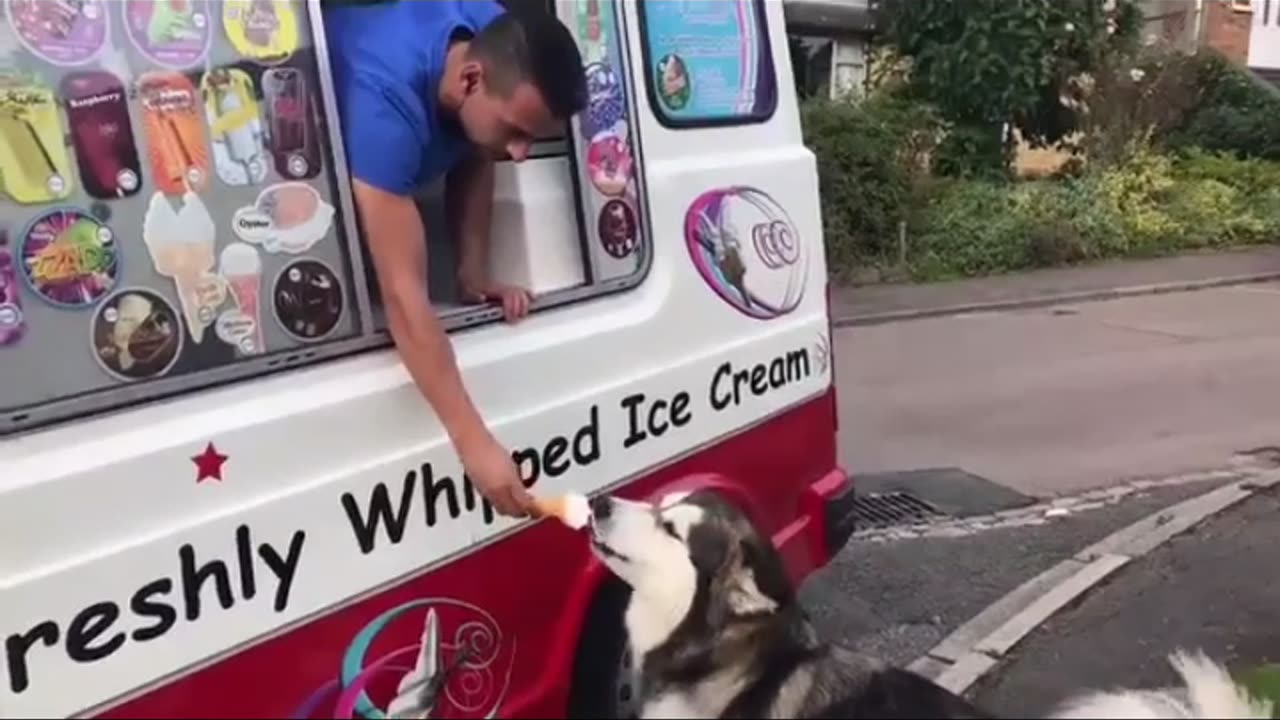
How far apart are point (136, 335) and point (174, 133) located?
399mm

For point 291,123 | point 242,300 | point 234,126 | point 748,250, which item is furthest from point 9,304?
point 748,250

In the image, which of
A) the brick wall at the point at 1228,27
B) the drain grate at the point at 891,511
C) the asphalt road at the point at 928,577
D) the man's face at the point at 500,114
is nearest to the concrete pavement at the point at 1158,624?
the asphalt road at the point at 928,577

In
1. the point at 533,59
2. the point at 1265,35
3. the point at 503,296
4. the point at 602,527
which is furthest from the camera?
the point at 1265,35

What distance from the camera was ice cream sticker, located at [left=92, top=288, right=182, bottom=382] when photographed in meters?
2.59

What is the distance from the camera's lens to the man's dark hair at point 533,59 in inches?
120

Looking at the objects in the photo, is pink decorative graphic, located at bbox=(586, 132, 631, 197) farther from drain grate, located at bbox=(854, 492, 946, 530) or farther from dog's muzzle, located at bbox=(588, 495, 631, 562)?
drain grate, located at bbox=(854, 492, 946, 530)

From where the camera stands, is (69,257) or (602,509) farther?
(602,509)

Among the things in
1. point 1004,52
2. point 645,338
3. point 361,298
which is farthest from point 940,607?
point 1004,52

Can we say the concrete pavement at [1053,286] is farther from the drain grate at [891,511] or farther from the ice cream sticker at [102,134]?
the ice cream sticker at [102,134]

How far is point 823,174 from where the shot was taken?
17500mm

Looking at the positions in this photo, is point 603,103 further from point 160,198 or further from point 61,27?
point 61,27

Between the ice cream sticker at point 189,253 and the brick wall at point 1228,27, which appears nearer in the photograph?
the ice cream sticker at point 189,253

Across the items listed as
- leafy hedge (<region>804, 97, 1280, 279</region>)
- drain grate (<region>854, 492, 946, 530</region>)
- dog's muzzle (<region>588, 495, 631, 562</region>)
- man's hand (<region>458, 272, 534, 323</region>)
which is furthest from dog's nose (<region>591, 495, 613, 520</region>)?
leafy hedge (<region>804, 97, 1280, 279</region>)

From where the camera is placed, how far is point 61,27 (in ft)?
8.46
